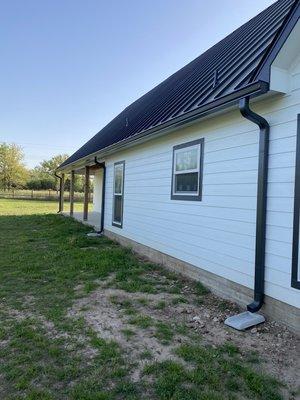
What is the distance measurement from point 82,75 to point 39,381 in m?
24.3

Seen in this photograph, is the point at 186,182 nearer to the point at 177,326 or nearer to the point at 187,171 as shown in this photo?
the point at 187,171

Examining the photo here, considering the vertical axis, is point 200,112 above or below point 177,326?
above

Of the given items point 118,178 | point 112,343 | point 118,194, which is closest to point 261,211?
point 112,343

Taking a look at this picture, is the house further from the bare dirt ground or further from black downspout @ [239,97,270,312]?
the bare dirt ground

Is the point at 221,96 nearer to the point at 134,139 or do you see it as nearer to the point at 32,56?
the point at 134,139

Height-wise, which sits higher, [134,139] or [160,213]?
[134,139]

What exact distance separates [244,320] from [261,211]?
134 cm

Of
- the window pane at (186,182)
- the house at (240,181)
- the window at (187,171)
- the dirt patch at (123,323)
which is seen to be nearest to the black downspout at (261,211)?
the house at (240,181)

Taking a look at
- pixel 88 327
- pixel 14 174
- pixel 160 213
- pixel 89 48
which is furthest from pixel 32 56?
pixel 14 174

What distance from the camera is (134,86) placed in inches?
840

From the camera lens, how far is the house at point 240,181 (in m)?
4.00

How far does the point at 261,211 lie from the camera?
4.34 m

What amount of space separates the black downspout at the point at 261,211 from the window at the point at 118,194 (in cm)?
608

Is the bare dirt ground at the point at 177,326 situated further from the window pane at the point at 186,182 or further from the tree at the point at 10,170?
the tree at the point at 10,170
